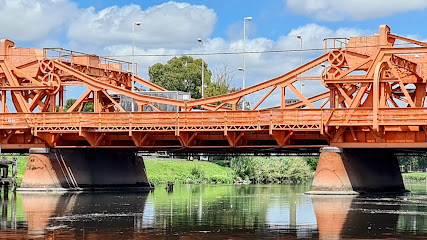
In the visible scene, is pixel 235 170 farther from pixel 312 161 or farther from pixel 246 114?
pixel 246 114

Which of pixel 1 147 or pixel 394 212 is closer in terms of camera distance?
pixel 394 212

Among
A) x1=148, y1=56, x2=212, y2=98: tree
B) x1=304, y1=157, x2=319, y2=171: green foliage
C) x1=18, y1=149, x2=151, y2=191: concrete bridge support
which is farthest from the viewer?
x1=148, y1=56, x2=212, y2=98: tree

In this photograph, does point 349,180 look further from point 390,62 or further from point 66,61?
point 66,61

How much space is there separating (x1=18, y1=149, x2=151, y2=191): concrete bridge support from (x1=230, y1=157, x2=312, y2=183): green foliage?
42.5 meters

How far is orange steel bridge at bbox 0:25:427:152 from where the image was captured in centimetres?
7300

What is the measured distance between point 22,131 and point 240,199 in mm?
22595

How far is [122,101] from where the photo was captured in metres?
98.5

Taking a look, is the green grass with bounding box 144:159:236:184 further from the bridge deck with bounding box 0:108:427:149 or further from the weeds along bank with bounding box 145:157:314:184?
the bridge deck with bounding box 0:108:427:149

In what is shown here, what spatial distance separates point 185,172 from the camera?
128500mm

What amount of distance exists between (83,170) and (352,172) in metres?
26.1

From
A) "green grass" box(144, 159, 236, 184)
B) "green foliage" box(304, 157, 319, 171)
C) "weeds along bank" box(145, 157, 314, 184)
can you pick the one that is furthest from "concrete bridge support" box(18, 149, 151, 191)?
"green foliage" box(304, 157, 319, 171)

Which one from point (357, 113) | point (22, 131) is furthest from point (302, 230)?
point (22, 131)

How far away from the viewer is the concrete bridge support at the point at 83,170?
8319cm

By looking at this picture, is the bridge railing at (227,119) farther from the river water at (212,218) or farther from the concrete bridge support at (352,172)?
the river water at (212,218)
